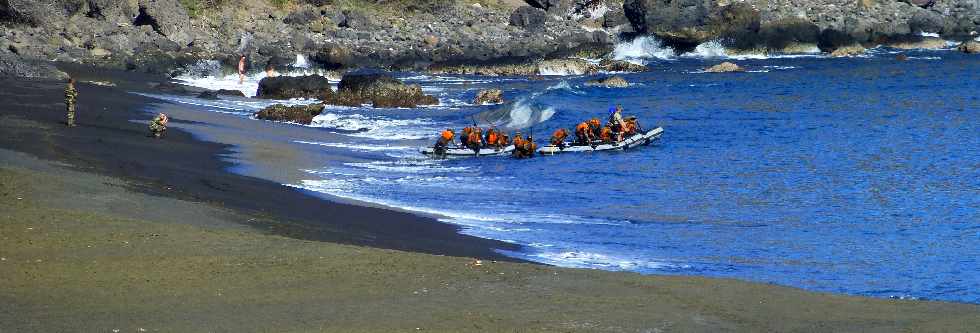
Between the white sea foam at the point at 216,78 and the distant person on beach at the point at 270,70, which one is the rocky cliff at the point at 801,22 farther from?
Answer: the white sea foam at the point at 216,78

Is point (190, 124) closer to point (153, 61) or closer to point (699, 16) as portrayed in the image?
point (153, 61)

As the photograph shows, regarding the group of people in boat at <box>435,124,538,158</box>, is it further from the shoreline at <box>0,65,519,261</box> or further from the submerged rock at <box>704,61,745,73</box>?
the submerged rock at <box>704,61,745,73</box>

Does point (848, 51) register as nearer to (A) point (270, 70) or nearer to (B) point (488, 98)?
(B) point (488, 98)

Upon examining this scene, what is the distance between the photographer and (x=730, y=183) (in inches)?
922

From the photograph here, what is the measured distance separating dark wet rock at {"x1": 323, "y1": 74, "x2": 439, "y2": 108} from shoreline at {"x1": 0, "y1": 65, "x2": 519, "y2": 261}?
12133 millimetres

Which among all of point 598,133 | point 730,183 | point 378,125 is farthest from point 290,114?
point 730,183

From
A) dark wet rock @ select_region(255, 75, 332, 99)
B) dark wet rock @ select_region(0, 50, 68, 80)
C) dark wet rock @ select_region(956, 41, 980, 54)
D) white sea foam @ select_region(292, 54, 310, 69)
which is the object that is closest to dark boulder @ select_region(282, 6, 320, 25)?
white sea foam @ select_region(292, 54, 310, 69)

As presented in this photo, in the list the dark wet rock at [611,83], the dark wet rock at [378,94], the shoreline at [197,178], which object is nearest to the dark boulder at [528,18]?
the dark wet rock at [611,83]

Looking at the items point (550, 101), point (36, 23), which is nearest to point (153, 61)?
point (36, 23)

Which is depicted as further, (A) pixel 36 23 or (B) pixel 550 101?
(A) pixel 36 23

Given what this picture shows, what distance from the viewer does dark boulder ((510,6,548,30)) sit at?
75.3 m

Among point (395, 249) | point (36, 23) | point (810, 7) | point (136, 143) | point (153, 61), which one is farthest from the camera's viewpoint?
point (810, 7)

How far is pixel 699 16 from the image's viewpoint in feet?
238

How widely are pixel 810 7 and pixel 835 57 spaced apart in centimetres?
1936
